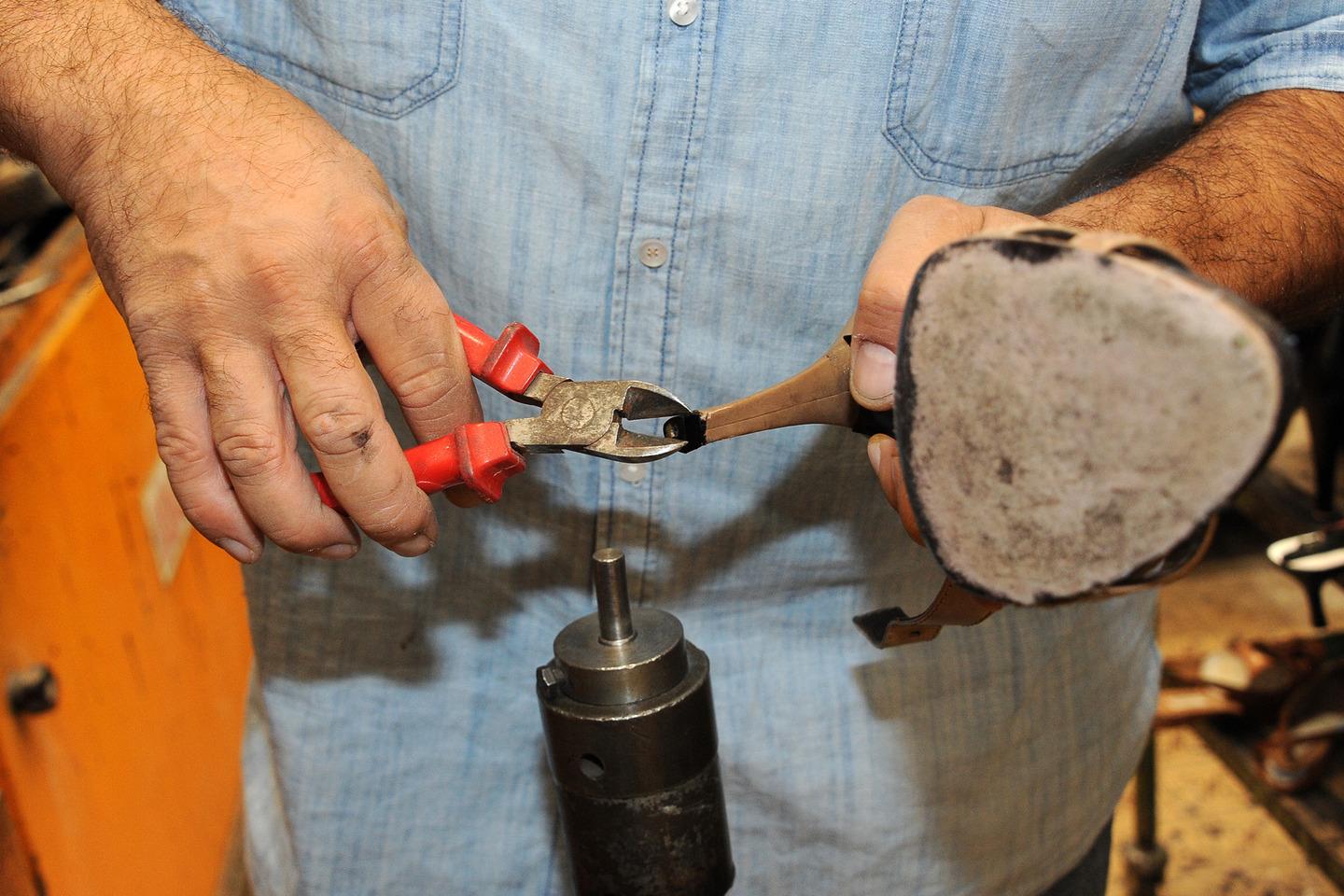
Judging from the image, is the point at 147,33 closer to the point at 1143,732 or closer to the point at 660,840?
the point at 660,840

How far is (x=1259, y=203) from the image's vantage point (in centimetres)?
65

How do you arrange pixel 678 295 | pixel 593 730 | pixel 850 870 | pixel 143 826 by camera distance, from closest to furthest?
1. pixel 593 730
2. pixel 678 295
3. pixel 850 870
4. pixel 143 826

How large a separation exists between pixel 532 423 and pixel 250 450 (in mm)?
149

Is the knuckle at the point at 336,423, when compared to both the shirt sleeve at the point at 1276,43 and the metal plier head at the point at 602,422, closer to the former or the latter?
the metal plier head at the point at 602,422

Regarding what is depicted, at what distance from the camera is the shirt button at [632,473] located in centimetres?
73

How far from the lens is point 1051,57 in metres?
0.67

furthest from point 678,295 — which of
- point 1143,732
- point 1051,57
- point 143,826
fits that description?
point 143,826

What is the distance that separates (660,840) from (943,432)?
30 centimetres

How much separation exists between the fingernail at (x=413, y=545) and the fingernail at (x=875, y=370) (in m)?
0.26

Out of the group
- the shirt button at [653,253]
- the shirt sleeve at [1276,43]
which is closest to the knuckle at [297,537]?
the shirt button at [653,253]

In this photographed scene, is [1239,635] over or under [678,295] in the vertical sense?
under

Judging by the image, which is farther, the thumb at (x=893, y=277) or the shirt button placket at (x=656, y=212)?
the shirt button placket at (x=656, y=212)

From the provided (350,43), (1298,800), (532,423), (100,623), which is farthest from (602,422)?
(1298,800)

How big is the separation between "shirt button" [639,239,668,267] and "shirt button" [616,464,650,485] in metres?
0.13
